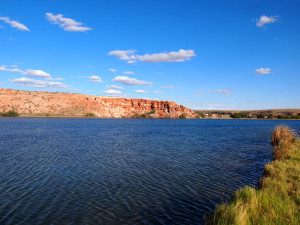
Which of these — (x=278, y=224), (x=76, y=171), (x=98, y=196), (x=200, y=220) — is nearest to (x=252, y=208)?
(x=278, y=224)

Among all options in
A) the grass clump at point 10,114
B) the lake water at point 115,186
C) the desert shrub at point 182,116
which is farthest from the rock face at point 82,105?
the lake water at point 115,186

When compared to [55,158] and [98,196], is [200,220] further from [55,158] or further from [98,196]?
[55,158]

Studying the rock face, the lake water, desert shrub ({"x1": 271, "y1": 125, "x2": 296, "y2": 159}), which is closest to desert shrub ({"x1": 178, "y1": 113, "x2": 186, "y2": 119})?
the rock face

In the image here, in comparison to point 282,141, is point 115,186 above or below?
below

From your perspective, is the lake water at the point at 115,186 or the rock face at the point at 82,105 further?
the rock face at the point at 82,105

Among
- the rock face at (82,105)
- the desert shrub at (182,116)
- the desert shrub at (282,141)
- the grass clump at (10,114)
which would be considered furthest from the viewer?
the desert shrub at (182,116)

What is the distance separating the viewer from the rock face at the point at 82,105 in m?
94.5

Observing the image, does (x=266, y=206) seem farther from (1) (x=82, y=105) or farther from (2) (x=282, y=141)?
(1) (x=82, y=105)

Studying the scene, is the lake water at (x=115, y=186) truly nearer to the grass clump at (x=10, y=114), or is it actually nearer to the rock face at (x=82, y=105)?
the grass clump at (x=10, y=114)

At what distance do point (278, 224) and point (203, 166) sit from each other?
32.2 ft

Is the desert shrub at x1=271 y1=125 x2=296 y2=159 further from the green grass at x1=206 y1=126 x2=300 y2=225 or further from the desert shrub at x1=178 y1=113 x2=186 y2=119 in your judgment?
the desert shrub at x1=178 y1=113 x2=186 y2=119

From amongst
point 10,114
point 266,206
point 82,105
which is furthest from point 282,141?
point 82,105

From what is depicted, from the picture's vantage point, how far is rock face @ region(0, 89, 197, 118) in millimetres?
94463

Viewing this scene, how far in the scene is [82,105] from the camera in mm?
109062
